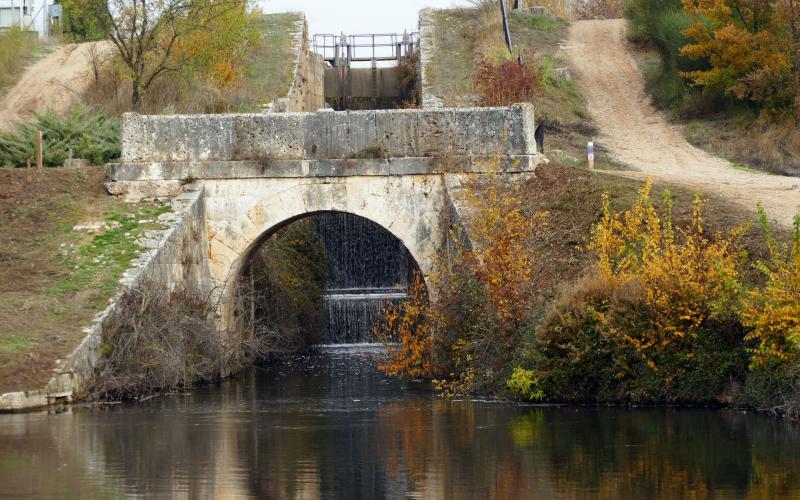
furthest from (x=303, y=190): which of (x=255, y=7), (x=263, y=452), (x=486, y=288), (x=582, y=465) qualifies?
(x=255, y=7)

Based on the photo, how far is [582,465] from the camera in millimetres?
11914

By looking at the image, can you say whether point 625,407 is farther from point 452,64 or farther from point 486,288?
point 452,64

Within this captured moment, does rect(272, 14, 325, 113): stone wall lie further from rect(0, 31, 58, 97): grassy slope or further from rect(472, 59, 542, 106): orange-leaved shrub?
rect(0, 31, 58, 97): grassy slope

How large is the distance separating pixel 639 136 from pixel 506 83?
4.32 meters

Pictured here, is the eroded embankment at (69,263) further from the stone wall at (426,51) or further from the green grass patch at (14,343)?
the stone wall at (426,51)

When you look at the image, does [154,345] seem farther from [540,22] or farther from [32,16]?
[32,16]

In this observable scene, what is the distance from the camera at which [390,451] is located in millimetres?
13047

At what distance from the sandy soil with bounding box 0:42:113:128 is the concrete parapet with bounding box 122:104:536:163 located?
12.9 metres

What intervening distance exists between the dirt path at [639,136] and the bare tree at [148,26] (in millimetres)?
10040

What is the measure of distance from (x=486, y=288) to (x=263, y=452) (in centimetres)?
579


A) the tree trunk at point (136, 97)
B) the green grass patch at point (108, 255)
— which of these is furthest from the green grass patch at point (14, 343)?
the tree trunk at point (136, 97)

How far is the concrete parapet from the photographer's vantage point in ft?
70.6

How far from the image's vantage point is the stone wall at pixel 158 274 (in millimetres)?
16469

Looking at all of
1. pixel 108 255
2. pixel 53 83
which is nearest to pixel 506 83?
pixel 108 255
